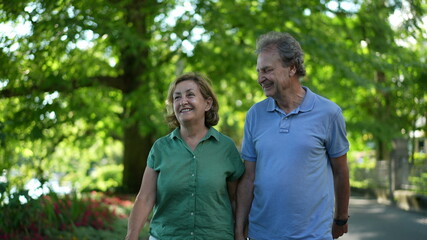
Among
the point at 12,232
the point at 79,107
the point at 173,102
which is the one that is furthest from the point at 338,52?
the point at 173,102

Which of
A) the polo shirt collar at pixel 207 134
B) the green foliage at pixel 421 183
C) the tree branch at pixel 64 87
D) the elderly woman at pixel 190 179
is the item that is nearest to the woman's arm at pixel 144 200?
the elderly woman at pixel 190 179

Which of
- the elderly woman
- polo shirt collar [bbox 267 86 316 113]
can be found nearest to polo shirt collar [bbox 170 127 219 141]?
the elderly woman

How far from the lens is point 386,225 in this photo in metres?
12.3

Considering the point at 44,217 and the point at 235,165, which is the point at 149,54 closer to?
the point at 44,217

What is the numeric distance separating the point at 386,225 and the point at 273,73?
32.1 feet

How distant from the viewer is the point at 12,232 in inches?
292

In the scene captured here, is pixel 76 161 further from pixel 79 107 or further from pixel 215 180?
pixel 215 180

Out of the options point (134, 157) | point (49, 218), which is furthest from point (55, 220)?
point (134, 157)

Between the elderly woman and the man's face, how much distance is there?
416 millimetres

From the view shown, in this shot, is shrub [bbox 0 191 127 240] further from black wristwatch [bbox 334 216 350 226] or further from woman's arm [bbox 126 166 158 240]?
black wristwatch [bbox 334 216 350 226]

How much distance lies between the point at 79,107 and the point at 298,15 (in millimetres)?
4746

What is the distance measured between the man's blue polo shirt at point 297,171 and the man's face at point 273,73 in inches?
4.5

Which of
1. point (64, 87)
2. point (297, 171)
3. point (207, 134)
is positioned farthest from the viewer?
point (64, 87)

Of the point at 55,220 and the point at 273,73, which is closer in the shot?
the point at 273,73
